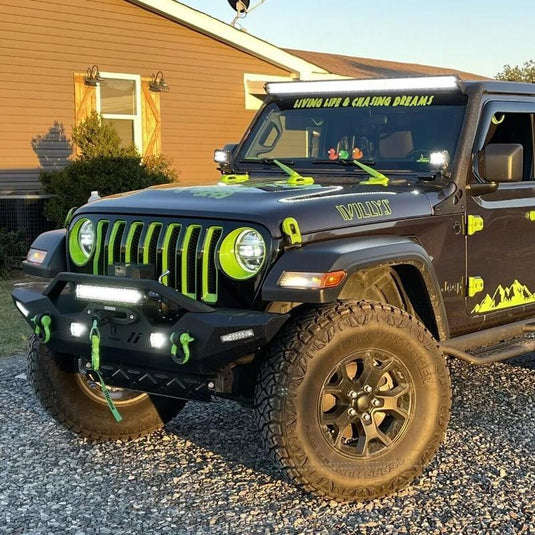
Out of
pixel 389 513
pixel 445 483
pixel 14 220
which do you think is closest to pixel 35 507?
pixel 389 513

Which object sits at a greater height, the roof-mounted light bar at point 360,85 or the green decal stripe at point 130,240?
the roof-mounted light bar at point 360,85

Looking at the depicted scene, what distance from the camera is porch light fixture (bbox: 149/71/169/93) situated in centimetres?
1398

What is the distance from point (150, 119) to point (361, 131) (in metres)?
9.38

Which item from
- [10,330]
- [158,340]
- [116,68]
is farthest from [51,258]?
[116,68]

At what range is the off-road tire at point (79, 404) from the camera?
4488 mm

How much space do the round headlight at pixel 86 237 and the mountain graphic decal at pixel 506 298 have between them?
83.4 inches

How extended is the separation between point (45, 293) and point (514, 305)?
2.70m

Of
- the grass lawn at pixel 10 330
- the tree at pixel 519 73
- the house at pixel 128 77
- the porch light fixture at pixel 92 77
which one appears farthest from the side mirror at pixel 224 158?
the tree at pixel 519 73

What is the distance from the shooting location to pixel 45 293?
4.12 meters

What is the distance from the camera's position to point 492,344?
16.6ft

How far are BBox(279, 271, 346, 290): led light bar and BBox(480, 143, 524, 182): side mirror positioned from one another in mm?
1478

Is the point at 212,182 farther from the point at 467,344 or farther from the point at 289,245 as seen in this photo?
the point at 467,344

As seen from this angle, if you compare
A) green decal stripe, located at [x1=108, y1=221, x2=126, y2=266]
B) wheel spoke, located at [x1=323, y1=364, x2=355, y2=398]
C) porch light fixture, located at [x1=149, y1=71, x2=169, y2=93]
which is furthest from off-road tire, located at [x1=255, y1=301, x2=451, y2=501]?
porch light fixture, located at [x1=149, y1=71, x2=169, y2=93]

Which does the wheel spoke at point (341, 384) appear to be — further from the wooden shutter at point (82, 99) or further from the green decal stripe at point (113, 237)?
the wooden shutter at point (82, 99)
